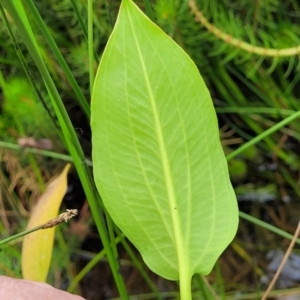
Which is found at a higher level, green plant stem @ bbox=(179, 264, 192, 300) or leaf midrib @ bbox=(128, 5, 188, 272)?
leaf midrib @ bbox=(128, 5, 188, 272)

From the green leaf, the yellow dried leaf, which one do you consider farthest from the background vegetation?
the green leaf

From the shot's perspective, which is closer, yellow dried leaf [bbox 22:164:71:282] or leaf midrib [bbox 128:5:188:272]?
leaf midrib [bbox 128:5:188:272]

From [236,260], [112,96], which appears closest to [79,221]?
[236,260]

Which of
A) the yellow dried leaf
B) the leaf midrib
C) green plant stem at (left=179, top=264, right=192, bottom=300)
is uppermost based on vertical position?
the leaf midrib

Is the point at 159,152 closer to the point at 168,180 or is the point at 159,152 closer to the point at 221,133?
the point at 168,180

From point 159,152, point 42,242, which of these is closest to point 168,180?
point 159,152

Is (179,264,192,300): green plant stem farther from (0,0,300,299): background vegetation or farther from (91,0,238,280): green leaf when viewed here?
(0,0,300,299): background vegetation
